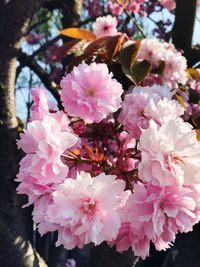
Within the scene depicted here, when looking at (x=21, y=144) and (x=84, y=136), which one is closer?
(x=21, y=144)

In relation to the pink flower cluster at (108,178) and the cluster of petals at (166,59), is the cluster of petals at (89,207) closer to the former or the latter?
the pink flower cluster at (108,178)

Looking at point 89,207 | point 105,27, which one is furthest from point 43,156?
point 105,27

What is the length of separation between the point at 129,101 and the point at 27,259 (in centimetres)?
80

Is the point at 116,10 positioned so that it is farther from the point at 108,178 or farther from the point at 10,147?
the point at 108,178

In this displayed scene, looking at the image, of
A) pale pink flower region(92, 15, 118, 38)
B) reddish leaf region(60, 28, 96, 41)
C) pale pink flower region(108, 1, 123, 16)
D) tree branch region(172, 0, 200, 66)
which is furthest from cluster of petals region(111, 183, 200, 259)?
pale pink flower region(108, 1, 123, 16)

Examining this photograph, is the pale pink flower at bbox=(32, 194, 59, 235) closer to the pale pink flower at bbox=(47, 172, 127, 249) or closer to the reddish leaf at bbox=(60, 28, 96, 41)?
the pale pink flower at bbox=(47, 172, 127, 249)

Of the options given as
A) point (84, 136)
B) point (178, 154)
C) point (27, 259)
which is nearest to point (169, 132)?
point (178, 154)

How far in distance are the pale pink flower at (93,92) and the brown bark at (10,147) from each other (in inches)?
27.8

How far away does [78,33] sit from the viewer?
1.58 metres

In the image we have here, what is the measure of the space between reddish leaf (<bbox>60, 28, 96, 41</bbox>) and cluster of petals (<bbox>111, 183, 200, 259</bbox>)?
34.6 inches

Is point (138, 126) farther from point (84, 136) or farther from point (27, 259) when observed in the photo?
point (27, 259)

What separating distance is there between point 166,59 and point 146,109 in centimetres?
59

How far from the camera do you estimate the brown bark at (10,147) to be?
1565mm

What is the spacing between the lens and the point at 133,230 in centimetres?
83
